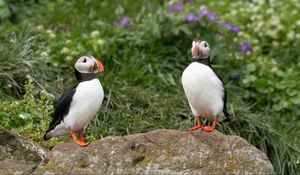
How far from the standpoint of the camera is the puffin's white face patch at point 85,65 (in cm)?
449

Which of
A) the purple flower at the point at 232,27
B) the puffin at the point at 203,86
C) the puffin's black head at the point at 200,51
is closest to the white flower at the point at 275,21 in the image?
the purple flower at the point at 232,27

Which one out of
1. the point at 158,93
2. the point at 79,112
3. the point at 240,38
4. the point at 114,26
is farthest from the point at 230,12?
the point at 79,112

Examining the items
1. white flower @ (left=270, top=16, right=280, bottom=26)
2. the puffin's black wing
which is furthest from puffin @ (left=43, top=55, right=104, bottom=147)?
white flower @ (left=270, top=16, right=280, bottom=26)

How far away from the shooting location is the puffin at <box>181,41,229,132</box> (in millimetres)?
4539

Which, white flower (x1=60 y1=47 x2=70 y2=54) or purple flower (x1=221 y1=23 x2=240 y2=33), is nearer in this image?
white flower (x1=60 y1=47 x2=70 y2=54)

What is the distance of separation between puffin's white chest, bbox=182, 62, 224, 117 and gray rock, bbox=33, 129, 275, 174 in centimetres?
45

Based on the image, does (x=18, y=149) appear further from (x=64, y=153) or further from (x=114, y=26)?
(x=114, y=26)

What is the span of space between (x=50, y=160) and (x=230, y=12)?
5.76m

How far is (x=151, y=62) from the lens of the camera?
765cm

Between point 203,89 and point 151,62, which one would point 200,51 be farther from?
point 151,62

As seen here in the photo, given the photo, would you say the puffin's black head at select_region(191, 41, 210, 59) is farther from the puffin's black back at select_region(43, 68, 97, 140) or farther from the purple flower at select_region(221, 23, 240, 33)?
the purple flower at select_region(221, 23, 240, 33)

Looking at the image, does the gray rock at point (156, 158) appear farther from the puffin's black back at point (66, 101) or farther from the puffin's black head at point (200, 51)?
the puffin's black head at point (200, 51)

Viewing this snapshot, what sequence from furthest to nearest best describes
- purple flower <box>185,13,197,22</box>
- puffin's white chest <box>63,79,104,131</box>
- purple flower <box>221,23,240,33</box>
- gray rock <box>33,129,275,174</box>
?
purple flower <box>221,23,240,33</box>, purple flower <box>185,13,197,22</box>, puffin's white chest <box>63,79,104,131</box>, gray rock <box>33,129,275,174</box>

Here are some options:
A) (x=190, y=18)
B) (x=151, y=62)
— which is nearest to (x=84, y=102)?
(x=151, y=62)
